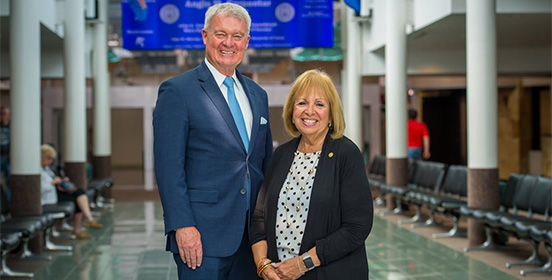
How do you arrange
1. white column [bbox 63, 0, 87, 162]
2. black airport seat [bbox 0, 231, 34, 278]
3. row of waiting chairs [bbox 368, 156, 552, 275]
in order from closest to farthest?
black airport seat [bbox 0, 231, 34, 278] < row of waiting chairs [bbox 368, 156, 552, 275] < white column [bbox 63, 0, 87, 162]

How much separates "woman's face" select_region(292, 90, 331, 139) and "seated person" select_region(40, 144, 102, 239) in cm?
699

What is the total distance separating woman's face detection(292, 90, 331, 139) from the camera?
2771 millimetres

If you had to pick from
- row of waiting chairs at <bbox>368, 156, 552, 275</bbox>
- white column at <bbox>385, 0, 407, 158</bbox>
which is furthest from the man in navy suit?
white column at <bbox>385, 0, 407, 158</bbox>

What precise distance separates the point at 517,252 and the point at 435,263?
1.19 m

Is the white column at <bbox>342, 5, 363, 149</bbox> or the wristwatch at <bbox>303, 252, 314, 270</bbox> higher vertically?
the white column at <bbox>342, 5, 363, 149</bbox>

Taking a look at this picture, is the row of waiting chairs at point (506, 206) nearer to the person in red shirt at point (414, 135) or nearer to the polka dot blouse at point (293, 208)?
the person in red shirt at point (414, 135)

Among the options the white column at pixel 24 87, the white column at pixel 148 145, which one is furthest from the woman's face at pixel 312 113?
the white column at pixel 148 145

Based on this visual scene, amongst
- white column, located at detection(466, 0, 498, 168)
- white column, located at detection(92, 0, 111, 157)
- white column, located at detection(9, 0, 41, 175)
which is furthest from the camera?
white column, located at detection(92, 0, 111, 157)

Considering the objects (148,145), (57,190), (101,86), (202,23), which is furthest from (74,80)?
(148,145)

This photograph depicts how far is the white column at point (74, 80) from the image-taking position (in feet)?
40.8

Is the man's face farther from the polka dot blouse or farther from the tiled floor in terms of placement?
the tiled floor

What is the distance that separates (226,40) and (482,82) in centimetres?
612

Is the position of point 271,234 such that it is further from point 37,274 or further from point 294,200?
point 37,274

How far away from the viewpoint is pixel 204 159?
9.32ft
